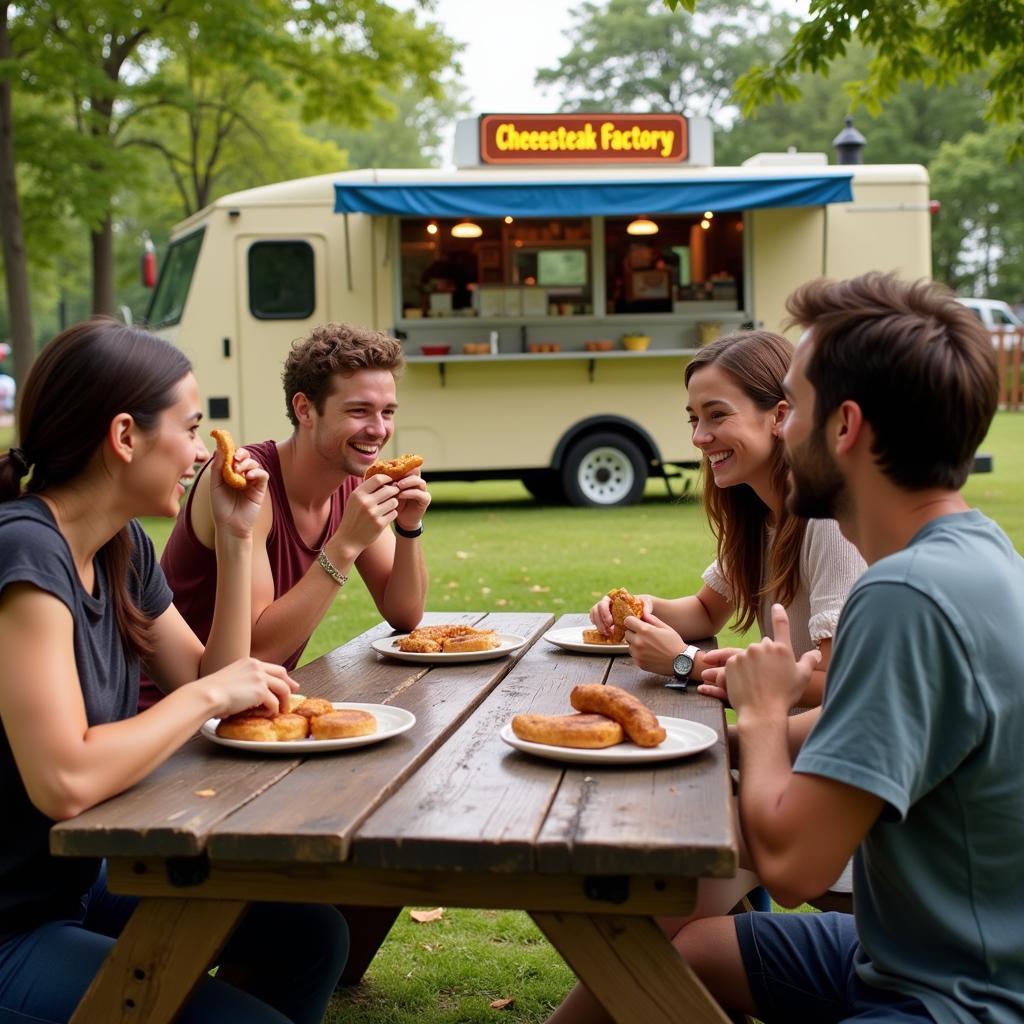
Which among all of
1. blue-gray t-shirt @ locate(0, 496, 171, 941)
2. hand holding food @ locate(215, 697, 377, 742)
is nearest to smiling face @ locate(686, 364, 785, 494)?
hand holding food @ locate(215, 697, 377, 742)

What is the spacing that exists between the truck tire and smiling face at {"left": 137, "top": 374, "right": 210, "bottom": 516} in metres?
11.3

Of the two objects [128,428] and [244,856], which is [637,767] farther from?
[128,428]

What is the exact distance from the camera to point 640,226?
13250mm

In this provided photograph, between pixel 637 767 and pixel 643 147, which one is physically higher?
pixel 643 147

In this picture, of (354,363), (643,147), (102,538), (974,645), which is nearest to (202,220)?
(643,147)

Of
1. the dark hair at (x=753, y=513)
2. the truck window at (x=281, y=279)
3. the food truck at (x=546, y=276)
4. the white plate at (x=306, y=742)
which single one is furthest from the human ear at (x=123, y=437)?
the truck window at (x=281, y=279)

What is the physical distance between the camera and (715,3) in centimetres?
4959

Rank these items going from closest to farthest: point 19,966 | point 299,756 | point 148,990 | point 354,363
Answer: point 148,990 < point 19,966 < point 299,756 < point 354,363

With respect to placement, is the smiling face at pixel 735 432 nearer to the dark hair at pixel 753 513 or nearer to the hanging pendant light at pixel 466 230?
the dark hair at pixel 753 513

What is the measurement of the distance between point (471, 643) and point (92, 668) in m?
1.13

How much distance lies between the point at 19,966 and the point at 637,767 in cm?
108

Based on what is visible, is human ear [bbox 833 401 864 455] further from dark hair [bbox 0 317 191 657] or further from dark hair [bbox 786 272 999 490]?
dark hair [bbox 0 317 191 657]

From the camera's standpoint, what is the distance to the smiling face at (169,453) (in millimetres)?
2434

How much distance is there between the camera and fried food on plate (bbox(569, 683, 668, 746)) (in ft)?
7.49
